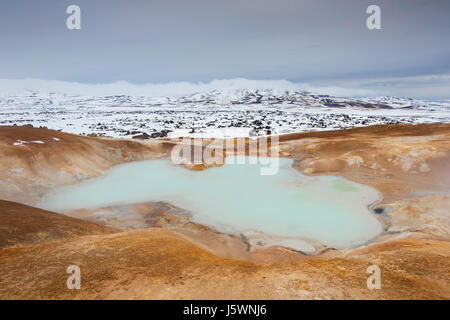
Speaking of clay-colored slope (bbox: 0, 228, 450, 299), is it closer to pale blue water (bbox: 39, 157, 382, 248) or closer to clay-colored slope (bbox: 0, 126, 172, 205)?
pale blue water (bbox: 39, 157, 382, 248)

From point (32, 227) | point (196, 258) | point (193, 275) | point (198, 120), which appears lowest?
point (196, 258)

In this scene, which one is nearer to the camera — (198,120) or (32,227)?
(32,227)

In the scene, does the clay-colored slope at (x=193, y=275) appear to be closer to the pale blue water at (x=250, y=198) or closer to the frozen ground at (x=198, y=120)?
the pale blue water at (x=250, y=198)

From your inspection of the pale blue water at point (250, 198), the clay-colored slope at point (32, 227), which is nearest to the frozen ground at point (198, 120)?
the pale blue water at point (250, 198)

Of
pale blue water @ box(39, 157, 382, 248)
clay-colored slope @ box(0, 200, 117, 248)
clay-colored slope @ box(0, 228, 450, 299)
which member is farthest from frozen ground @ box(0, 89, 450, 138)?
clay-colored slope @ box(0, 228, 450, 299)

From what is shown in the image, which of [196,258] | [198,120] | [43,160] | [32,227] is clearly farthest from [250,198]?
[198,120]

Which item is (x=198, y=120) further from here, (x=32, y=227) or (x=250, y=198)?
(x=32, y=227)
